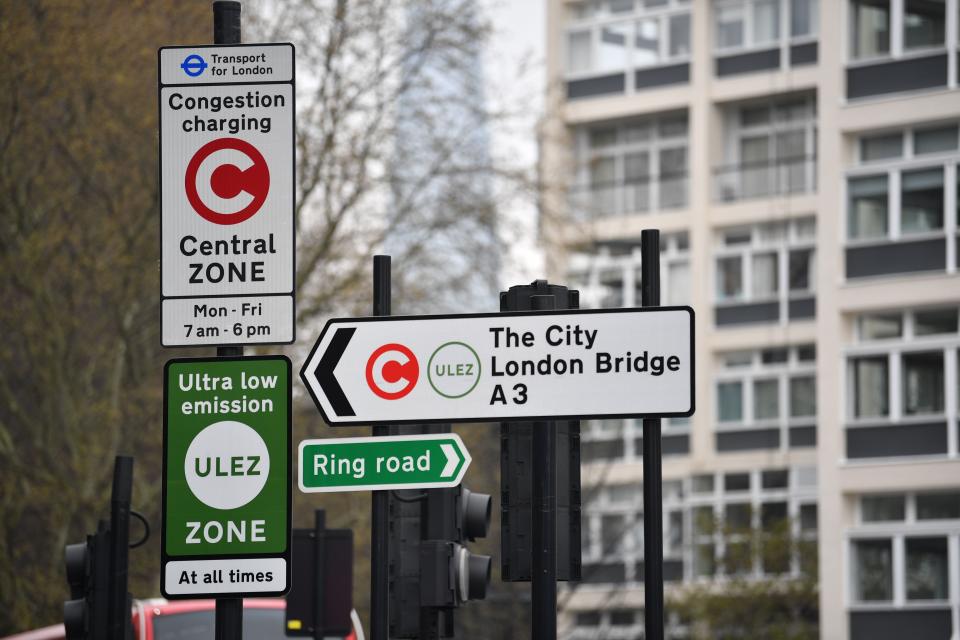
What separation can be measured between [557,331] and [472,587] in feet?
17.3

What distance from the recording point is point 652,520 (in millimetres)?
7941

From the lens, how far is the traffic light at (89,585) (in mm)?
11336

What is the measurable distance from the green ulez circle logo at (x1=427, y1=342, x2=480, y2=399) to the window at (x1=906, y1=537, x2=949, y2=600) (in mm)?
39146

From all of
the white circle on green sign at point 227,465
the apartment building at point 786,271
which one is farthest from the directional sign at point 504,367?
the apartment building at point 786,271

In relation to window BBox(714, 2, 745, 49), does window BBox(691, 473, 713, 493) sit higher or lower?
lower

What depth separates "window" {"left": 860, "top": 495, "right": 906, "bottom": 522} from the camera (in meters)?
46.1

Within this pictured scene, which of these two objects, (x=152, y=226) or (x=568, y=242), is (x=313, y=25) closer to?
(x=152, y=226)

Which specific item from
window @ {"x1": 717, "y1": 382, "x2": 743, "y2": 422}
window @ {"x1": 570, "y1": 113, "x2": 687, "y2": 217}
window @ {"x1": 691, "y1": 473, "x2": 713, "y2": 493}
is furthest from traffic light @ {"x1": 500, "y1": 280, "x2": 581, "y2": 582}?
window @ {"x1": 570, "y1": 113, "x2": 687, "y2": 217}

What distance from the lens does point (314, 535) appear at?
1645 centimetres

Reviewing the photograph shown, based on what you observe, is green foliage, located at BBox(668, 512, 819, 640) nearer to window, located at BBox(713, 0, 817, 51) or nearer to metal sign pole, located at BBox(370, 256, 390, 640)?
window, located at BBox(713, 0, 817, 51)

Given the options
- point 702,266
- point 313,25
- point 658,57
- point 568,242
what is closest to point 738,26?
point 658,57

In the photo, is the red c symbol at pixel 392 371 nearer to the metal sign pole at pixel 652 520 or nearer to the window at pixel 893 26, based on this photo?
the metal sign pole at pixel 652 520

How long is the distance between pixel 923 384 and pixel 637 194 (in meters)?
13.7

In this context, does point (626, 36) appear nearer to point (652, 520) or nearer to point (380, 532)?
point (380, 532)
